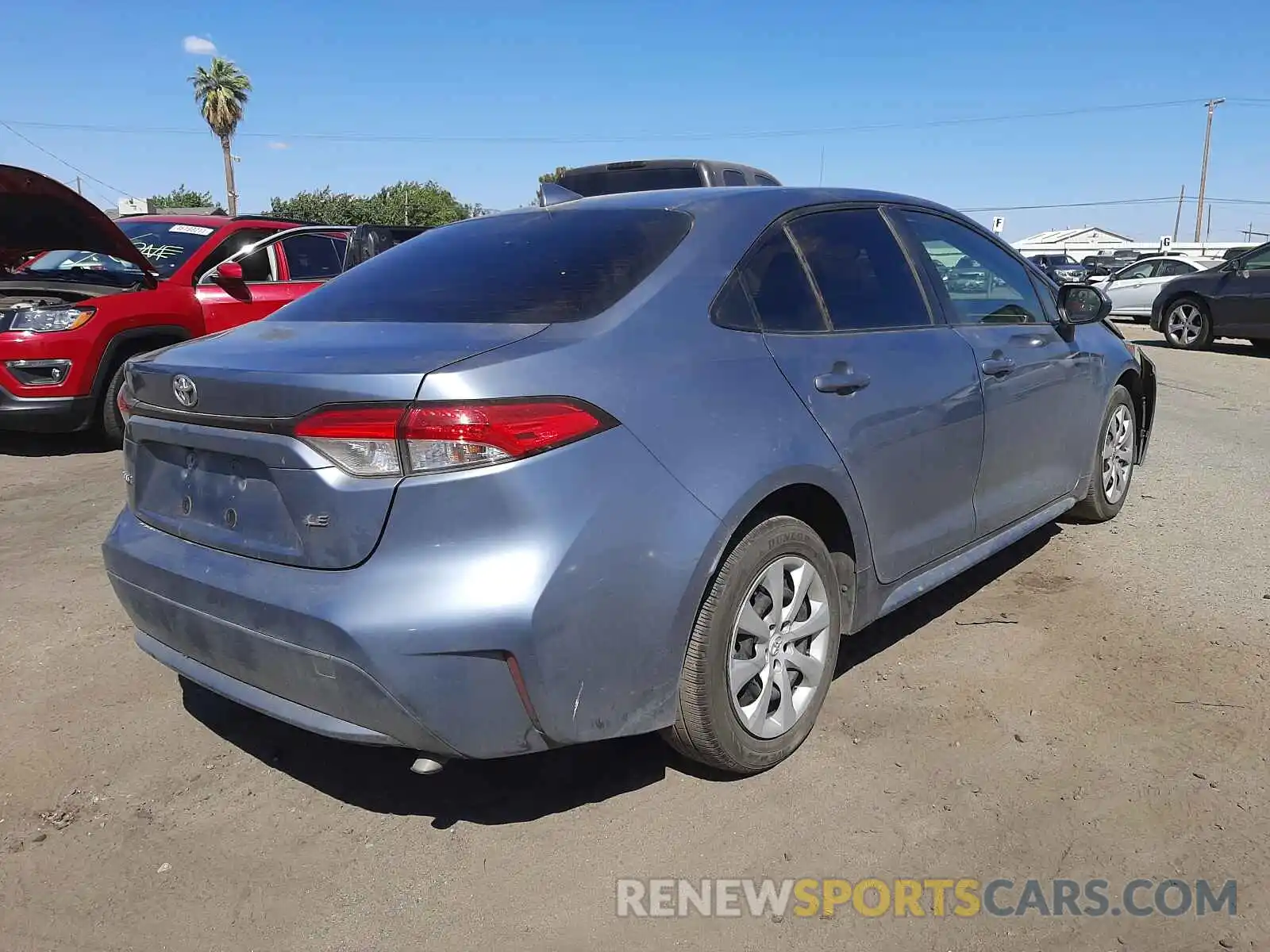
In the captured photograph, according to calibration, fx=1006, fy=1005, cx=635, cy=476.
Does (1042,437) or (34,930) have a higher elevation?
(1042,437)

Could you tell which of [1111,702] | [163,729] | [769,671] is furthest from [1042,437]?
[163,729]

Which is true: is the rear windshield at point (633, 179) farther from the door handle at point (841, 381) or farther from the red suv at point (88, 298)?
the door handle at point (841, 381)

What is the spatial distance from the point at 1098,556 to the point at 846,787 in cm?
255

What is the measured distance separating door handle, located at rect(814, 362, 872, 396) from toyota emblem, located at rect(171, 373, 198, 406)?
169cm

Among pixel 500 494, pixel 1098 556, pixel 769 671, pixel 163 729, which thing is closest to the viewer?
pixel 500 494

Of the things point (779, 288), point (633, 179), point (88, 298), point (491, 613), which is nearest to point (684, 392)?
point (779, 288)

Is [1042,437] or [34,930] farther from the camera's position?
[1042,437]

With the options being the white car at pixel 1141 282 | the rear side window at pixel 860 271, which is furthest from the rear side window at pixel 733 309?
the white car at pixel 1141 282

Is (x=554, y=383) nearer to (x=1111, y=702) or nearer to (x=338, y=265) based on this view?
(x=1111, y=702)

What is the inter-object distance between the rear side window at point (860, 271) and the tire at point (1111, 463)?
1.80m

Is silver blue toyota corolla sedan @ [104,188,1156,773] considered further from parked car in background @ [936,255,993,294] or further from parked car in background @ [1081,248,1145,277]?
parked car in background @ [1081,248,1145,277]

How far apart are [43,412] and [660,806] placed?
5.79 meters

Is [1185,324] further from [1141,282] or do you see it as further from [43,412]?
Result: [43,412]

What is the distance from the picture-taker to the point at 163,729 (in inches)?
127
